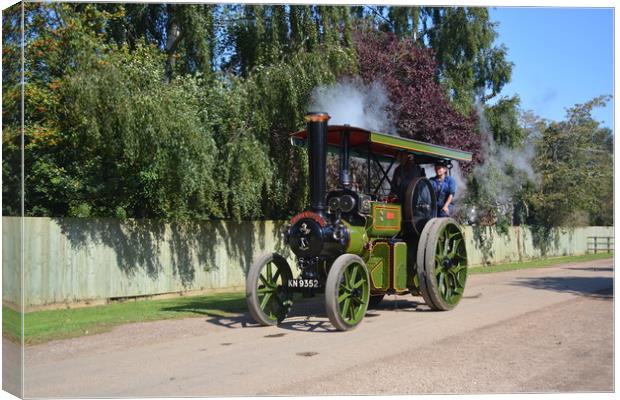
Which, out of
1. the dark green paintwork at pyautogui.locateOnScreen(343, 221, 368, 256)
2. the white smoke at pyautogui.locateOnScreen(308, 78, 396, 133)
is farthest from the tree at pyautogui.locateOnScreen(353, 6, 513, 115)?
the dark green paintwork at pyautogui.locateOnScreen(343, 221, 368, 256)

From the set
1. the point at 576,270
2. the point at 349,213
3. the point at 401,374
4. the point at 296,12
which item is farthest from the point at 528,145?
the point at 401,374

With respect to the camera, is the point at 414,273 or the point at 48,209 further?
the point at 48,209

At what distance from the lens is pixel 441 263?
10.4m

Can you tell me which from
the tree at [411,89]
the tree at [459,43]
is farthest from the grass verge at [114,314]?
the tree at [459,43]

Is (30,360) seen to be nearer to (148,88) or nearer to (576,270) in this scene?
(148,88)

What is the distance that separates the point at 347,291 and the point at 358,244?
0.74 meters

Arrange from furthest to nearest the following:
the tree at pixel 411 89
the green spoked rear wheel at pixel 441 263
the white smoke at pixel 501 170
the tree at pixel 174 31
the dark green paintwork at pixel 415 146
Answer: the white smoke at pixel 501 170
the tree at pixel 411 89
the tree at pixel 174 31
the green spoked rear wheel at pixel 441 263
the dark green paintwork at pixel 415 146

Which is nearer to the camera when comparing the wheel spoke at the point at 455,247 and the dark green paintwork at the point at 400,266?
the dark green paintwork at the point at 400,266

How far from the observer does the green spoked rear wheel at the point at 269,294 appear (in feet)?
28.6

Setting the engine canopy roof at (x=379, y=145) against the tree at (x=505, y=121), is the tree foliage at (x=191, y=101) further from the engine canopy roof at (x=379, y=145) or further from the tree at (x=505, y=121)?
the tree at (x=505, y=121)

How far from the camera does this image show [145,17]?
14773 millimetres

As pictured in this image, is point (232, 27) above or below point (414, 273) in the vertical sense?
above

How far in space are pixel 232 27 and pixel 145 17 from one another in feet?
6.14

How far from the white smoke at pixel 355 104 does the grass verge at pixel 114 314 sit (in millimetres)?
4153
